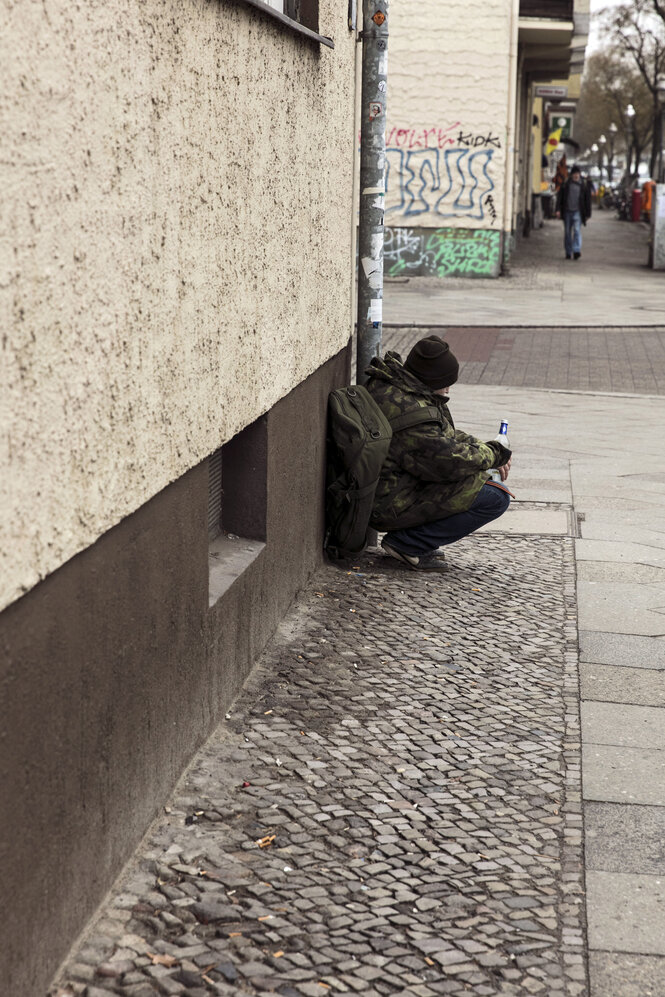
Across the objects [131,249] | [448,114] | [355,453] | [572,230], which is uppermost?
[448,114]

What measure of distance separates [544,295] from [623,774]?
17.4 m

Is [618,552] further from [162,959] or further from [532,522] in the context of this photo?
[162,959]

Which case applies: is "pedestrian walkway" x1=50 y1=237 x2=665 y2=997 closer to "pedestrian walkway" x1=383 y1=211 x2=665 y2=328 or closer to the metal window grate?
the metal window grate

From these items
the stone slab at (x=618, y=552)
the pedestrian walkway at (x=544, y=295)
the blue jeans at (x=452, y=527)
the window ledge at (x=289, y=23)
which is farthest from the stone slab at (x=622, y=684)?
the pedestrian walkway at (x=544, y=295)

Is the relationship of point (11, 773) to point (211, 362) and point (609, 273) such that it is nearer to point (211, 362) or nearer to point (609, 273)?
point (211, 362)

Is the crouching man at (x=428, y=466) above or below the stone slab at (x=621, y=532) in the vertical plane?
above

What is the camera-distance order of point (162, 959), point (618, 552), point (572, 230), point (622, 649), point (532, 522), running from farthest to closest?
point (572, 230)
point (532, 522)
point (618, 552)
point (622, 649)
point (162, 959)

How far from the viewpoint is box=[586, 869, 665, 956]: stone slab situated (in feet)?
10.2

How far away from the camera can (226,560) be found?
471 cm

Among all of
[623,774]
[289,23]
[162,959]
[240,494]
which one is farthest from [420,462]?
[162,959]

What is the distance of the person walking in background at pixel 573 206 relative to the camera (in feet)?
86.0

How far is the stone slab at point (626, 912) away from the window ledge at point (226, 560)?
4.82 feet

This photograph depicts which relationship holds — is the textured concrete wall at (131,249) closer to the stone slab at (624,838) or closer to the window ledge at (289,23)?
the window ledge at (289,23)

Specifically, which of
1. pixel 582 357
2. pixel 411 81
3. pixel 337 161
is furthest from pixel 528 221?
pixel 337 161
